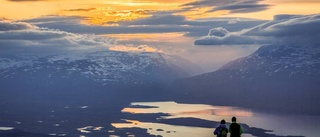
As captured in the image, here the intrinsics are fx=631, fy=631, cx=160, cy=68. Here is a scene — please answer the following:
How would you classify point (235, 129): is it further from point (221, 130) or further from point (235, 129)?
point (221, 130)

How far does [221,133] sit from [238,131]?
1888mm

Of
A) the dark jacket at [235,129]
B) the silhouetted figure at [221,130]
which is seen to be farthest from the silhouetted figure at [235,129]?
the silhouetted figure at [221,130]

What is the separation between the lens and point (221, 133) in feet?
181

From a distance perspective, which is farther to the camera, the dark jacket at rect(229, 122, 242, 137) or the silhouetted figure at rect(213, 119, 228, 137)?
the silhouetted figure at rect(213, 119, 228, 137)

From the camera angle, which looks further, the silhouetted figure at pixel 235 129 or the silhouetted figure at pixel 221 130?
the silhouetted figure at pixel 221 130

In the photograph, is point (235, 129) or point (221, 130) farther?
point (221, 130)

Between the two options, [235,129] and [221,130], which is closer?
[235,129]

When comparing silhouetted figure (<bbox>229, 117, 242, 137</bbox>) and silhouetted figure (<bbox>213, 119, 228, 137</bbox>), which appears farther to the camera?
silhouetted figure (<bbox>213, 119, 228, 137</bbox>)

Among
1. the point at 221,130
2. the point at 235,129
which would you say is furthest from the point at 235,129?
the point at 221,130

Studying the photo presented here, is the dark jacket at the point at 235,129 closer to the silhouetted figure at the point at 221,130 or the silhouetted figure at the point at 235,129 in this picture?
the silhouetted figure at the point at 235,129

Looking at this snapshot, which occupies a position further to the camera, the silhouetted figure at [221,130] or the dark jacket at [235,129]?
the silhouetted figure at [221,130]

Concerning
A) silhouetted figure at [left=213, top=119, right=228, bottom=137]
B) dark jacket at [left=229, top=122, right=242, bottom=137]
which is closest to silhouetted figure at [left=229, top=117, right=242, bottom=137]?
dark jacket at [left=229, top=122, right=242, bottom=137]

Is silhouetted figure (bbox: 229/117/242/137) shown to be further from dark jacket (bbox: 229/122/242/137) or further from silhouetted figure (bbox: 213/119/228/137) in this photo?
silhouetted figure (bbox: 213/119/228/137)

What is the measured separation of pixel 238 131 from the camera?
53.9 meters
